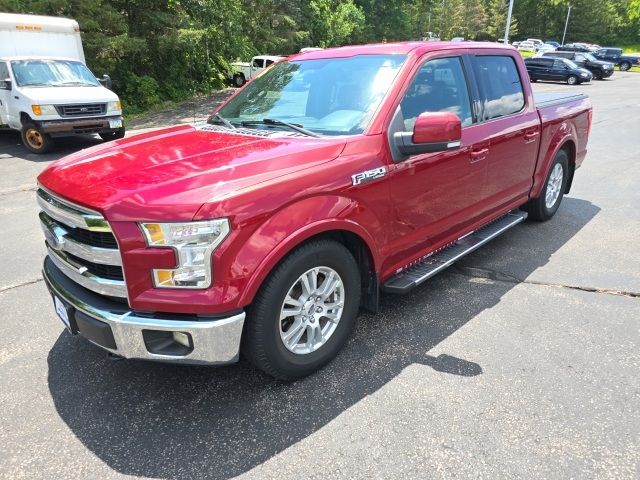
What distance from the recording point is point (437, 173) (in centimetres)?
352

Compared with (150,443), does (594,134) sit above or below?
below

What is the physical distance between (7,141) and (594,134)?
14.4 metres

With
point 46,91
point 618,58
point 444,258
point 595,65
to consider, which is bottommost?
point 618,58

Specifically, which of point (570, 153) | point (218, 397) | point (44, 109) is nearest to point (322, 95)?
point (218, 397)

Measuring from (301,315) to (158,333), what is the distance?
0.79 meters

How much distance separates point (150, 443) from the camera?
2.48m

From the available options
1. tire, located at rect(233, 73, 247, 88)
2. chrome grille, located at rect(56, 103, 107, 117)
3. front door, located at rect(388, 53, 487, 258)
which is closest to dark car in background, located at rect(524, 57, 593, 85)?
tire, located at rect(233, 73, 247, 88)

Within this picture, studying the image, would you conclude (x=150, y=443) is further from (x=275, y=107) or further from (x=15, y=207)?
(x=15, y=207)

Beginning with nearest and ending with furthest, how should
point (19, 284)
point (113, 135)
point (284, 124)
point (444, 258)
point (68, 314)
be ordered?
point (68, 314), point (284, 124), point (444, 258), point (19, 284), point (113, 135)

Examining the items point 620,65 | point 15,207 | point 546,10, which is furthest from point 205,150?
point 546,10

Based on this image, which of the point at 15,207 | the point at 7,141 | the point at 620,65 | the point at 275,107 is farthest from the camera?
the point at 620,65

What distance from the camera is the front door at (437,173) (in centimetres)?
331

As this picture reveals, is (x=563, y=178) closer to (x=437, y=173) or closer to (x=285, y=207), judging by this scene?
(x=437, y=173)

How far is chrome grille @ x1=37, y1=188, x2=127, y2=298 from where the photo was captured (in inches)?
94.6
